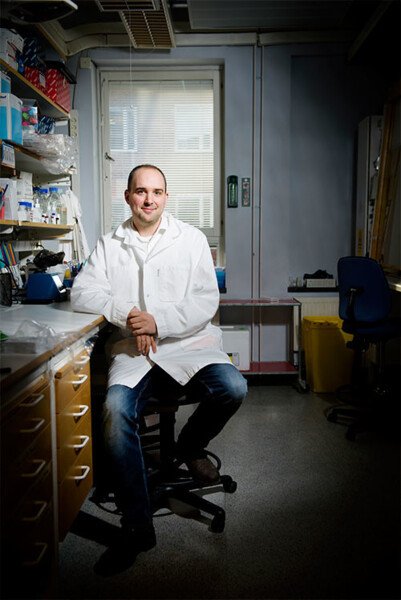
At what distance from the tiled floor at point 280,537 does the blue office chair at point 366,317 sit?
0.27 metres

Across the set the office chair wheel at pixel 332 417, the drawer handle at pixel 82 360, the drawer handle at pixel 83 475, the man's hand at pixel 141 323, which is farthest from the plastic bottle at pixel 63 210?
the office chair wheel at pixel 332 417

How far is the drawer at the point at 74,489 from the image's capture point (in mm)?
1654

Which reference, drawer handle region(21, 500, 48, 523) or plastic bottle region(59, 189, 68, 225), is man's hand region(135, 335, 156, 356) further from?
plastic bottle region(59, 189, 68, 225)

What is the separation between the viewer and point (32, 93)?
312 centimetres

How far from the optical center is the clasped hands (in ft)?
6.66

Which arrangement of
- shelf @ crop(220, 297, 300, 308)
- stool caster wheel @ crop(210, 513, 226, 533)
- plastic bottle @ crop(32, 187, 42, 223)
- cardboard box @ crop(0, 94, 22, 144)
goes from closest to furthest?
stool caster wheel @ crop(210, 513, 226, 533) → cardboard box @ crop(0, 94, 22, 144) → plastic bottle @ crop(32, 187, 42, 223) → shelf @ crop(220, 297, 300, 308)

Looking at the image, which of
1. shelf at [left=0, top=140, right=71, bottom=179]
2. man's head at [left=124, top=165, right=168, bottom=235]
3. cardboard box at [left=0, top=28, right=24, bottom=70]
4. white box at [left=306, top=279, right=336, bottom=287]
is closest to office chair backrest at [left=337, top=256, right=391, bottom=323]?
white box at [left=306, top=279, right=336, bottom=287]

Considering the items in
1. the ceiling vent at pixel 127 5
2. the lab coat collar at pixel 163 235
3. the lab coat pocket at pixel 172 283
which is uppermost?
the ceiling vent at pixel 127 5

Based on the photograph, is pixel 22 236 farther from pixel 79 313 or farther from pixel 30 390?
pixel 30 390

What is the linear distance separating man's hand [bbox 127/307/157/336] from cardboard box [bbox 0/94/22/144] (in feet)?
3.86

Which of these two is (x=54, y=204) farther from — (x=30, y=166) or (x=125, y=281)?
(x=125, y=281)

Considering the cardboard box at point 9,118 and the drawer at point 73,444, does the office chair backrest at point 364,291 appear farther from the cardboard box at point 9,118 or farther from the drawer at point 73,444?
the cardboard box at point 9,118

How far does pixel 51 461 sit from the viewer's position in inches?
60.3

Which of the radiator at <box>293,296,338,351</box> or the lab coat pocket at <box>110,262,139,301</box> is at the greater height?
the lab coat pocket at <box>110,262,139,301</box>
